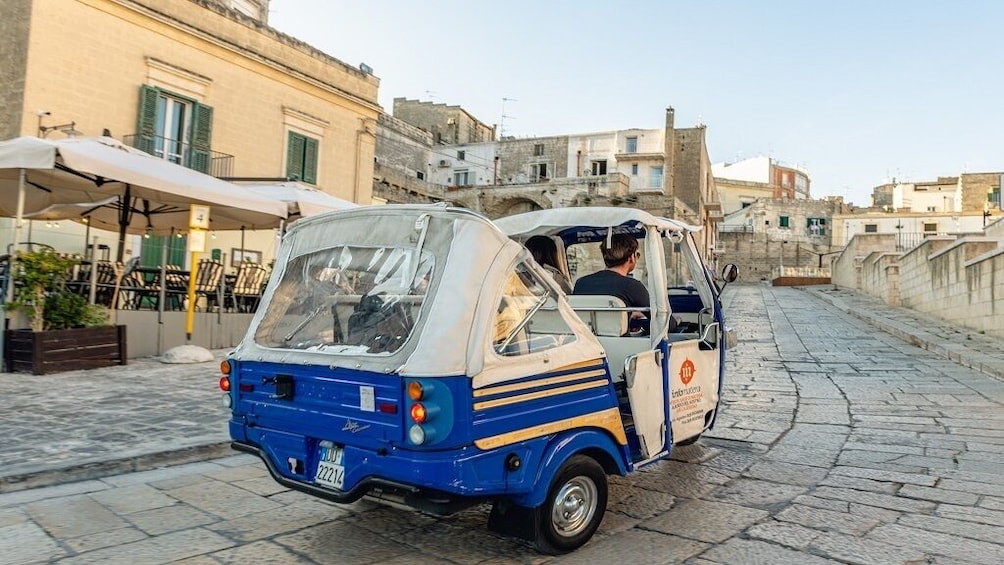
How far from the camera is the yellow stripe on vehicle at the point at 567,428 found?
282cm

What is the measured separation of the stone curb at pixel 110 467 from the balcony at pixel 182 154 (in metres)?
11.8

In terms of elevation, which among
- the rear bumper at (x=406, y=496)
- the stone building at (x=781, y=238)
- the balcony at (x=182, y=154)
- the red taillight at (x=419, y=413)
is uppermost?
the stone building at (x=781, y=238)

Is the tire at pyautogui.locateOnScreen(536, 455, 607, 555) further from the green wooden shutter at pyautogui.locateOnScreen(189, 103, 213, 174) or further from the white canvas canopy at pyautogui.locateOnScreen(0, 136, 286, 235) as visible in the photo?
the green wooden shutter at pyautogui.locateOnScreen(189, 103, 213, 174)

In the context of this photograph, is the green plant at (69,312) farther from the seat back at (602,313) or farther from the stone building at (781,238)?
the stone building at (781,238)

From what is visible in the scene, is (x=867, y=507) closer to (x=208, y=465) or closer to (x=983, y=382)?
(x=208, y=465)

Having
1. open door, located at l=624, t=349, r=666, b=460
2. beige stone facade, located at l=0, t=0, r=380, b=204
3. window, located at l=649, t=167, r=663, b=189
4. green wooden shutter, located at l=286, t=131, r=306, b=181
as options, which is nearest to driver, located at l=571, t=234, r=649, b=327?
open door, located at l=624, t=349, r=666, b=460

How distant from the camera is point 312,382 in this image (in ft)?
10.1

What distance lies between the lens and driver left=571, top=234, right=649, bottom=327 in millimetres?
4426

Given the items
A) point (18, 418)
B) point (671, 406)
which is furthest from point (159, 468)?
point (671, 406)

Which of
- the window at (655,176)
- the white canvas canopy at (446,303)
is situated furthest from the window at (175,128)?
the window at (655,176)

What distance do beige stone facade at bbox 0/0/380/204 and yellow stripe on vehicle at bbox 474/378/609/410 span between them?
1389 cm

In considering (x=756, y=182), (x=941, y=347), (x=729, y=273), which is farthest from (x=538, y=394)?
(x=756, y=182)

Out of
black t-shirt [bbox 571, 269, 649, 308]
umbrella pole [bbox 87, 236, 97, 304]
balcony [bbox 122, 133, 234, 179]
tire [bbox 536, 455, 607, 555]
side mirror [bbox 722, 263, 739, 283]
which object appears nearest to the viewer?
tire [bbox 536, 455, 607, 555]

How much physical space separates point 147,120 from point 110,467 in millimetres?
12639
